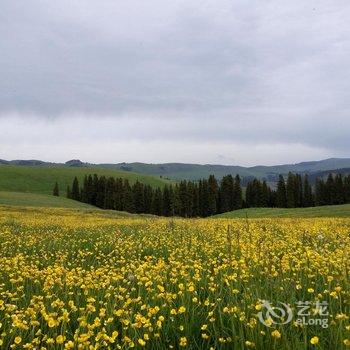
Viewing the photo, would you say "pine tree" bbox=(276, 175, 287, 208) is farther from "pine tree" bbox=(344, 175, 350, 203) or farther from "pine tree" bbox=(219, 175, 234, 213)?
"pine tree" bbox=(344, 175, 350, 203)

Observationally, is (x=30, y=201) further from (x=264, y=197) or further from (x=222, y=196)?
(x=264, y=197)

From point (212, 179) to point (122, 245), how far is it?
118922mm

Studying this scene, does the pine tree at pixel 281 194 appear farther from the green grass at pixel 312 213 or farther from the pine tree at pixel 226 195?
the green grass at pixel 312 213

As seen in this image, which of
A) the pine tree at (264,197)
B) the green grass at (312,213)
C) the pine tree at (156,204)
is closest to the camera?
the green grass at (312,213)

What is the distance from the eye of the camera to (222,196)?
129875mm

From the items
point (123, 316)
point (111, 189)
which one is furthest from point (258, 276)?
point (111, 189)

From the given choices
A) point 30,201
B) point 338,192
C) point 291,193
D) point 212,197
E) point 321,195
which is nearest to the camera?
point 30,201

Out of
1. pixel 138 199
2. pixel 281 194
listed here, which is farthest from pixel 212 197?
pixel 138 199

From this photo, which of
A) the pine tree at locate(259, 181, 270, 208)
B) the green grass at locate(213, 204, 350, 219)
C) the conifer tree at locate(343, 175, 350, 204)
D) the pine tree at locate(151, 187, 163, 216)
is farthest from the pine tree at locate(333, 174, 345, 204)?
the green grass at locate(213, 204, 350, 219)

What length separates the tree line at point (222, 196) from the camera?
122075 mm

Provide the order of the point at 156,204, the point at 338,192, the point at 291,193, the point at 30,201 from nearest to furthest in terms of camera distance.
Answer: the point at 30,201, the point at 338,192, the point at 291,193, the point at 156,204

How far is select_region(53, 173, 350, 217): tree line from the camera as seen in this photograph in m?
122

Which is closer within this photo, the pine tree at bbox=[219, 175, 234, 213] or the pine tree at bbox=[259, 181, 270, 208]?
the pine tree at bbox=[219, 175, 234, 213]

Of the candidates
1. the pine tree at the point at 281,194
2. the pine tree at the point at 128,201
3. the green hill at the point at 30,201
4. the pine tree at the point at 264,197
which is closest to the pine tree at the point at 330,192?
the pine tree at the point at 281,194
